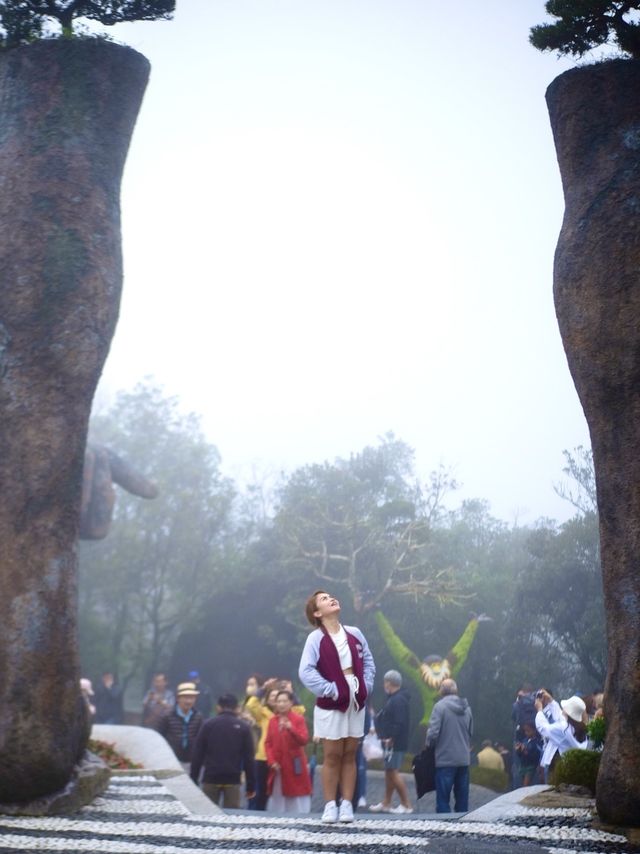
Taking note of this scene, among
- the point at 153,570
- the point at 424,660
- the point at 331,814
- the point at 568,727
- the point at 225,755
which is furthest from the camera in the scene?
the point at 153,570

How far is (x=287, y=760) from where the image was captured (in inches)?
442

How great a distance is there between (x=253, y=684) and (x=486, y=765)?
378 inches

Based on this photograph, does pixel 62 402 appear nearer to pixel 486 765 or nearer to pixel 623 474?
pixel 623 474

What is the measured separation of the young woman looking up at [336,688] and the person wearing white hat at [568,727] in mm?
5189

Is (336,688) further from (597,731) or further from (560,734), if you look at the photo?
(560,734)

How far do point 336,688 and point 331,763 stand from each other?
25.8 inches

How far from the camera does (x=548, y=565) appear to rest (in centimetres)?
3450

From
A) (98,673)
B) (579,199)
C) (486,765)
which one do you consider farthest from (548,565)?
(579,199)

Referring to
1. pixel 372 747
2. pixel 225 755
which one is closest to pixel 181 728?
pixel 372 747

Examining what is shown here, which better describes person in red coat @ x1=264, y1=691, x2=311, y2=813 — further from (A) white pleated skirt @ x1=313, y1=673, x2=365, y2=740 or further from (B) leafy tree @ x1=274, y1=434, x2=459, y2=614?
(B) leafy tree @ x1=274, y1=434, x2=459, y2=614

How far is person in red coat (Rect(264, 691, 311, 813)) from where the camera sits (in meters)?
11.1

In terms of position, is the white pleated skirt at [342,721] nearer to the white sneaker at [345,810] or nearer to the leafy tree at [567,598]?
the white sneaker at [345,810]

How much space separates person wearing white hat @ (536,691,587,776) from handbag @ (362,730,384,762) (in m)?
2.51

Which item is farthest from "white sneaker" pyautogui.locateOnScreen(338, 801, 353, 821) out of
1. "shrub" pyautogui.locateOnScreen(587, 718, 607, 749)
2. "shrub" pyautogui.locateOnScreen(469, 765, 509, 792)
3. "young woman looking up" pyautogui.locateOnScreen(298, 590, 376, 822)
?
"shrub" pyautogui.locateOnScreen(469, 765, 509, 792)
